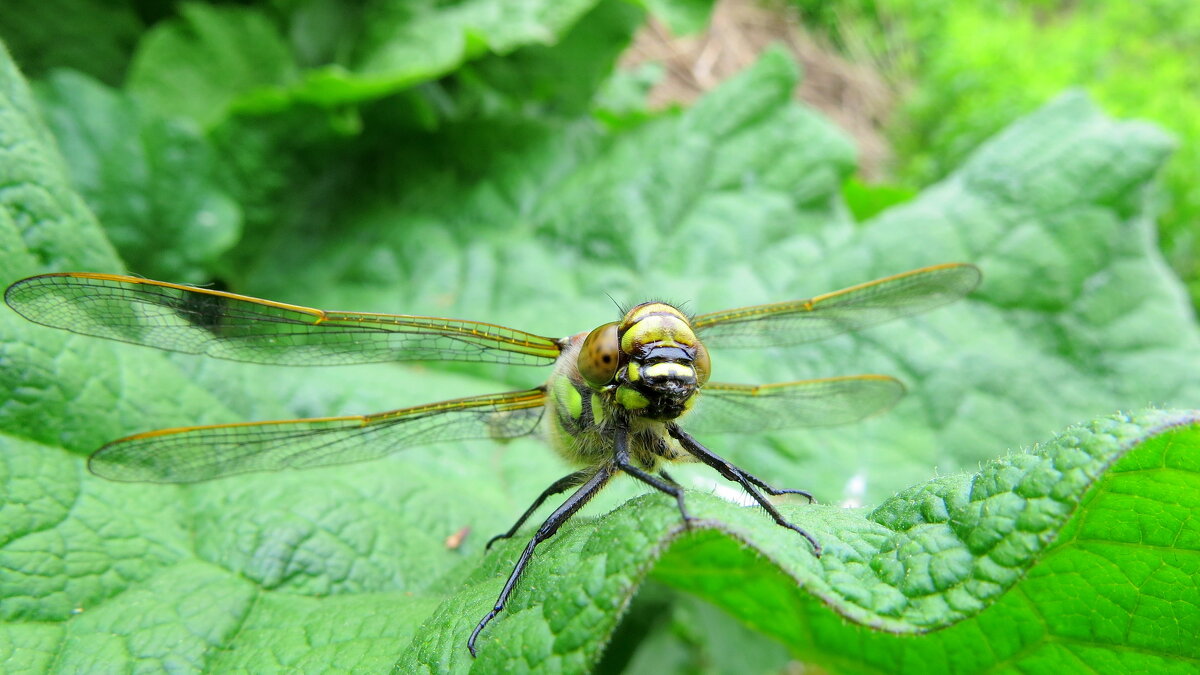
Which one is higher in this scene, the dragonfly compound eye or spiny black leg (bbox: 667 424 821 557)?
the dragonfly compound eye

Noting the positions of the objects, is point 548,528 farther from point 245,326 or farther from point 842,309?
point 842,309

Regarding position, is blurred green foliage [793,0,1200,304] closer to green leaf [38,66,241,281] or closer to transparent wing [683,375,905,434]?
transparent wing [683,375,905,434]

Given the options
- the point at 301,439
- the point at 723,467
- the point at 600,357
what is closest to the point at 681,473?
the point at 723,467

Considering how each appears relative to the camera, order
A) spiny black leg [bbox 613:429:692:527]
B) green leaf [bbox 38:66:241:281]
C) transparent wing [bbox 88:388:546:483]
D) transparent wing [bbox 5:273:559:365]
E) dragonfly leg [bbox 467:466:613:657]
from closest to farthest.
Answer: spiny black leg [bbox 613:429:692:527] → dragonfly leg [bbox 467:466:613:657] → transparent wing [bbox 5:273:559:365] → transparent wing [bbox 88:388:546:483] → green leaf [bbox 38:66:241:281]

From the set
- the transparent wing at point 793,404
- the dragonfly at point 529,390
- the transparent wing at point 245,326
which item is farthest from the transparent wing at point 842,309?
the transparent wing at point 245,326

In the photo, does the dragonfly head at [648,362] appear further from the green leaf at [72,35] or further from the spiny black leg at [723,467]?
the green leaf at [72,35]

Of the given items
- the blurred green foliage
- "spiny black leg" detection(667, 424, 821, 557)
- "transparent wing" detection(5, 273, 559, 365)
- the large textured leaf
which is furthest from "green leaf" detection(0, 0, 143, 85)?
the blurred green foliage

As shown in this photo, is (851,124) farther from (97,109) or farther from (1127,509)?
(1127,509)

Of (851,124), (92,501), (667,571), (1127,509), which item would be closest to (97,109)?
(92,501)
